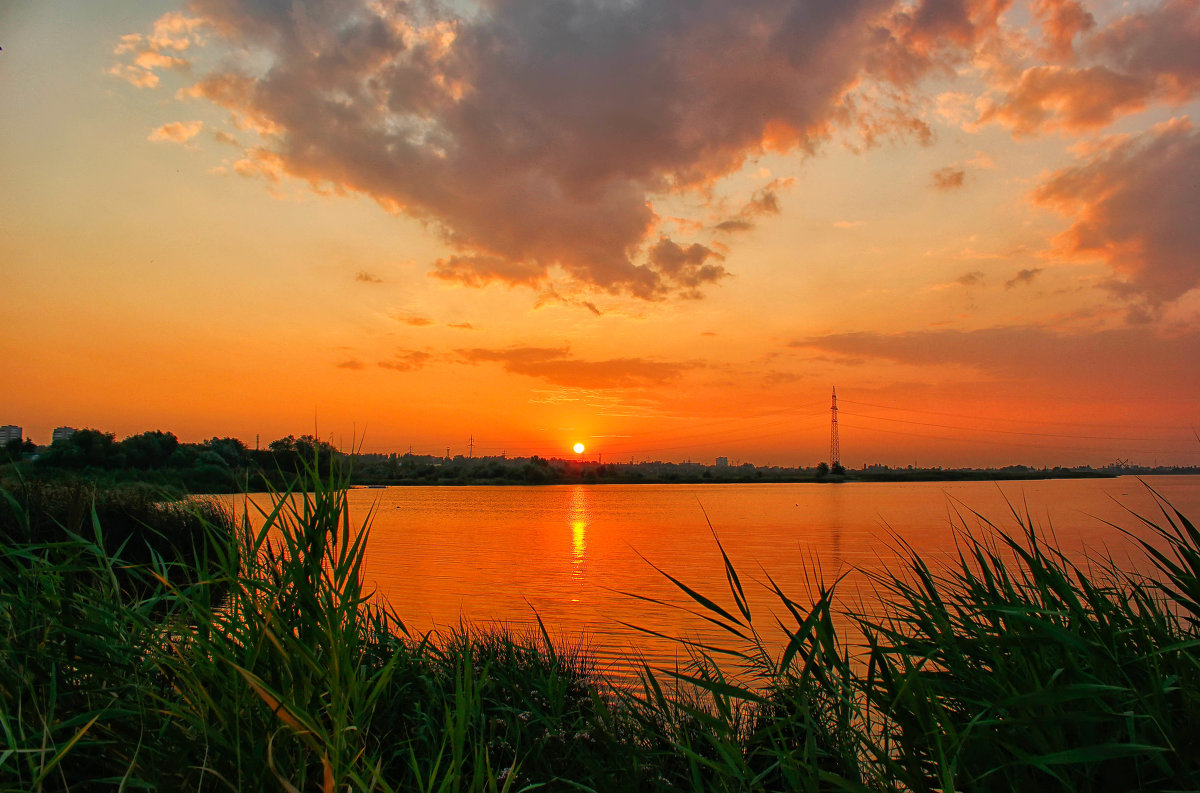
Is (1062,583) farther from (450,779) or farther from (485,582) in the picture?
(485,582)

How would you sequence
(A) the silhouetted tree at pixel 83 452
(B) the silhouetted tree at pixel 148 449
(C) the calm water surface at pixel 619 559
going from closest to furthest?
(C) the calm water surface at pixel 619 559 → (A) the silhouetted tree at pixel 83 452 → (B) the silhouetted tree at pixel 148 449

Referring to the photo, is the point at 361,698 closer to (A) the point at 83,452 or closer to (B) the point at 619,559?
(B) the point at 619,559

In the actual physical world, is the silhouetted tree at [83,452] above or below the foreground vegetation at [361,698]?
above

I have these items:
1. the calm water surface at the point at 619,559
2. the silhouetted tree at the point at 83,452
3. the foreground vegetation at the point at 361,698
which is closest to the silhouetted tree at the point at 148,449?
the silhouetted tree at the point at 83,452

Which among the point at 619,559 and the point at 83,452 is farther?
the point at 83,452

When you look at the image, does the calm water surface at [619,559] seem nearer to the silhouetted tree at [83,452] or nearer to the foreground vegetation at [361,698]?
the foreground vegetation at [361,698]

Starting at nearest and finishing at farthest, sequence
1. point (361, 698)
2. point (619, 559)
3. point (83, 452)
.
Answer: point (361, 698)
point (619, 559)
point (83, 452)

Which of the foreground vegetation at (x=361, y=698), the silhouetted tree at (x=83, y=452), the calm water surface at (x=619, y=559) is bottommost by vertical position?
the calm water surface at (x=619, y=559)

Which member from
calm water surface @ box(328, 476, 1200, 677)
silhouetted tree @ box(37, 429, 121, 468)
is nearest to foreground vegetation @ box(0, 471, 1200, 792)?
calm water surface @ box(328, 476, 1200, 677)

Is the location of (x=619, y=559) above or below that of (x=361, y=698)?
below

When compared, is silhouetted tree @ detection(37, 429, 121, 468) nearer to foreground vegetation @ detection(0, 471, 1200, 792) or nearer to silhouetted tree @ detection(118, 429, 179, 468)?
silhouetted tree @ detection(118, 429, 179, 468)

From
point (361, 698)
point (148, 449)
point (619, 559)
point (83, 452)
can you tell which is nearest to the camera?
point (361, 698)

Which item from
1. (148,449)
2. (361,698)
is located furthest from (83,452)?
(361,698)

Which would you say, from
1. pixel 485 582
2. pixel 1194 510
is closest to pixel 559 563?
pixel 485 582
